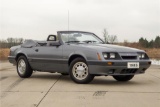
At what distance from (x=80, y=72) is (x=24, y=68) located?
2446 millimetres

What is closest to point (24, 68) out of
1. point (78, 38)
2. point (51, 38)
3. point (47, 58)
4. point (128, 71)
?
point (47, 58)

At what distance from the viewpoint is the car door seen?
9.64m

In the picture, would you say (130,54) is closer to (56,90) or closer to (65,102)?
(56,90)

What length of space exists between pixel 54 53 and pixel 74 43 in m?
0.63

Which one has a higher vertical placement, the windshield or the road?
the windshield

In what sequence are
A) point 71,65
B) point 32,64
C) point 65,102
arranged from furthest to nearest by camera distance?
point 32,64 → point 71,65 → point 65,102

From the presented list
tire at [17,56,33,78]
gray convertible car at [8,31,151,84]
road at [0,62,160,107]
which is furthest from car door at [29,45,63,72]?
road at [0,62,160,107]

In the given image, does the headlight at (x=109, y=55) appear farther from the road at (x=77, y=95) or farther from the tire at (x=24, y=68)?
the tire at (x=24, y=68)

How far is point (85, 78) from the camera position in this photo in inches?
348

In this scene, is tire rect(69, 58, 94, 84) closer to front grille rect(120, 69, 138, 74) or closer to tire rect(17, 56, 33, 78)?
front grille rect(120, 69, 138, 74)

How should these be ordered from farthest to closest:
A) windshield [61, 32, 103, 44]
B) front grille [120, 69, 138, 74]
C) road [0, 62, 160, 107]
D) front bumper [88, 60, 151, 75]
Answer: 1. windshield [61, 32, 103, 44]
2. front grille [120, 69, 138, 74]
3. front bumper [88, 60, 151, 75]
4. road [0, 62, 160, 107]

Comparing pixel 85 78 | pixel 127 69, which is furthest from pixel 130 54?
pixel 85 78

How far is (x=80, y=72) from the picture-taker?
29.5 feet

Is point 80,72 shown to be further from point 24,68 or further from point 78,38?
point 24,68
